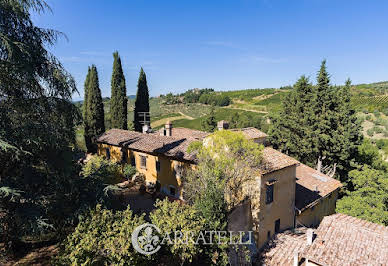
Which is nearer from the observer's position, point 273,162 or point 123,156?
point 273,162

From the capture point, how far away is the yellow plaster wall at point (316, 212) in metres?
18.5

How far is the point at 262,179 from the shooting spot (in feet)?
44.3

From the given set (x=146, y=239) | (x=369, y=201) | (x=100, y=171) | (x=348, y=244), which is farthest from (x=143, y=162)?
(x=369, y=201)

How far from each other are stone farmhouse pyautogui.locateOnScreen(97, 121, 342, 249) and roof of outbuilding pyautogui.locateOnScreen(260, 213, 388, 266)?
3.45 ft

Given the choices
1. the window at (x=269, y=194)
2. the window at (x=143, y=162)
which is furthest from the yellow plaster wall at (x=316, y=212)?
the window at (x=143, y=162)

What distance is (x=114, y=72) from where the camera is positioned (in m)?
34.1

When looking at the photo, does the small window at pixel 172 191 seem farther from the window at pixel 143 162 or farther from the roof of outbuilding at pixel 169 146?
the window at pixel 143 162

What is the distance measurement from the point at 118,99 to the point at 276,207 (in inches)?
1034

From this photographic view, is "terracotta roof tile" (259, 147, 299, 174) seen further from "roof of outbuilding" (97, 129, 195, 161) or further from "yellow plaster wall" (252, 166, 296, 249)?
"roof of outbuilding" (97, 129, 195, 161)

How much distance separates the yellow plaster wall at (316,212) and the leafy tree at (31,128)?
52.7ft

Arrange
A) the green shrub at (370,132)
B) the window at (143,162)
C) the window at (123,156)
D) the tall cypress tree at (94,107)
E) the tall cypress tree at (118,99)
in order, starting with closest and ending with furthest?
the window at (143,162) → the window at (123,156) → the tall cypress tree at (94,107) → the tall cypress tree at (118,99) → the green shrub at (370,132)

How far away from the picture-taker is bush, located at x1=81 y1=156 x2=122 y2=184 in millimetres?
12628

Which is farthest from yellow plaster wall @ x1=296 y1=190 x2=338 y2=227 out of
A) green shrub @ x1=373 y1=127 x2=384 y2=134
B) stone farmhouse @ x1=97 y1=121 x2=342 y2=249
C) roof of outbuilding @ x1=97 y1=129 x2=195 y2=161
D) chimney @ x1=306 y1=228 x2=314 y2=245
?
green shrub @ x1=373 y1=127 x2=384 y2=134

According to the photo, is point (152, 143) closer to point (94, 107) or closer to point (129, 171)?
point (129, 171)
